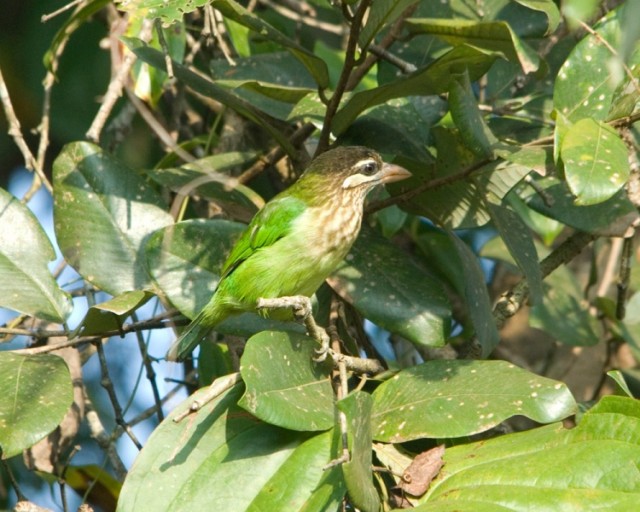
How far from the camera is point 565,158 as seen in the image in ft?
7.63

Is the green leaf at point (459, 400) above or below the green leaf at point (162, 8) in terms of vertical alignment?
below

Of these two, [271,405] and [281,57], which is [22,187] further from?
[271,405]

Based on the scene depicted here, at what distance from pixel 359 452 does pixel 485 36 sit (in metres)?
1.32

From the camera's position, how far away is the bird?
3045 mm

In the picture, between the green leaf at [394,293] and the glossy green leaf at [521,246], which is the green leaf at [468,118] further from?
the green leaf at [394,293]

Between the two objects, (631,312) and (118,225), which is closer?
Result: (118,225)

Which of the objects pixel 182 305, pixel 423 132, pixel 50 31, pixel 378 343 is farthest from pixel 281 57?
pixel 50 31

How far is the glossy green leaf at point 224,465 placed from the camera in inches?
90.7

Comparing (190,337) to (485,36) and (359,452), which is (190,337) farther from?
(485,36)

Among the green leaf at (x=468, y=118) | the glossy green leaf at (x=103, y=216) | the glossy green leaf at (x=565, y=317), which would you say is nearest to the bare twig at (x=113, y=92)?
the glossy green leaf at (x=103, y=216)

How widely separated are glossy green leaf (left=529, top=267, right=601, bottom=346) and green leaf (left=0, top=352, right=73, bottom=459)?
72.4 inches

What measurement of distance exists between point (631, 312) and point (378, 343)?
1180 millimetres

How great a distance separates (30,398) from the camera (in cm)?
257

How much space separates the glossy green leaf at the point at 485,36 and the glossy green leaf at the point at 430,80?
0.07 metres
